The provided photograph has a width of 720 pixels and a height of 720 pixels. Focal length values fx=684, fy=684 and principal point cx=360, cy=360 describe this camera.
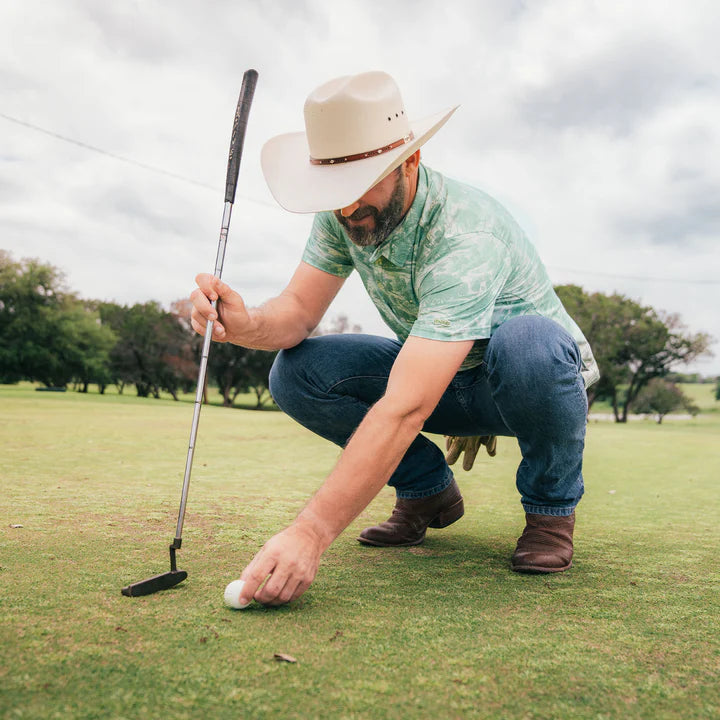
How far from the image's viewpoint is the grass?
1153 millimetres

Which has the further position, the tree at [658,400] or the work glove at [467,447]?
the tree at [658,400]

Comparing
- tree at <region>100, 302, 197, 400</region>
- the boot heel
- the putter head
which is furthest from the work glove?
tree at <region>100, 302, 197, 400</region>

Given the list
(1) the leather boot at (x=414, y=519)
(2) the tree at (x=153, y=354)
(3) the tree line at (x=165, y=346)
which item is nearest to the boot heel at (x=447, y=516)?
(1) the leather boot at (x=414, y=519)

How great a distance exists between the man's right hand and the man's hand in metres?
0.83

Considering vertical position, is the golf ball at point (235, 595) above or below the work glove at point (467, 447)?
below

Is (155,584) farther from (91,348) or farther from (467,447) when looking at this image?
(91,348)

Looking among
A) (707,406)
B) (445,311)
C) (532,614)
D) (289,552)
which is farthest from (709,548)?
(707,406)

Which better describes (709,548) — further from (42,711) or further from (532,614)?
(42,711)

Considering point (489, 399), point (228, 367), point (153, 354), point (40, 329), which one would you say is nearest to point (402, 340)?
point (489, 399)

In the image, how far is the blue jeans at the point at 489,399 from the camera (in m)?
2.14

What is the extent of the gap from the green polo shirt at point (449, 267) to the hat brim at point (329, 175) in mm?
228

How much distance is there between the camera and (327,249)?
105 inches

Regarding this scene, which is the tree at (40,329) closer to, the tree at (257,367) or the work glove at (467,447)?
the tree at (257,367)

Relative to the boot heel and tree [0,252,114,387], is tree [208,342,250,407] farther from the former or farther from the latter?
the boot heel
